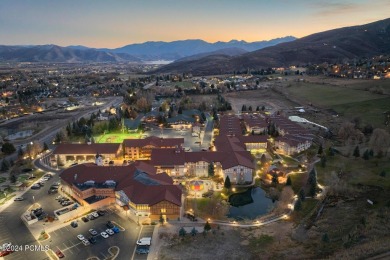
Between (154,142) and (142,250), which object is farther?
(154,142)

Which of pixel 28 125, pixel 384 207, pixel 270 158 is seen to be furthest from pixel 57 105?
pixel 384 207

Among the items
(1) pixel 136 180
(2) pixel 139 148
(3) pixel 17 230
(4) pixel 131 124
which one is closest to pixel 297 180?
(1) pixel 136 180

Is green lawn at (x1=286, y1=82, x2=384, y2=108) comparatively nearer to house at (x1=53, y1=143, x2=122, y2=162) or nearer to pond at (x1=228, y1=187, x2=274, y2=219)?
pond at (x1=228, y1=187, x2=274, y2=219)

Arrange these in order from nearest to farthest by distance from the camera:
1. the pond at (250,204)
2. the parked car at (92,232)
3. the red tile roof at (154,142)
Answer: the parked car at (92,232) < the pond at (250,204) < the red tile roof at (154,142)

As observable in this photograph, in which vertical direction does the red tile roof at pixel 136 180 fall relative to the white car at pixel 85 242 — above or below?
above

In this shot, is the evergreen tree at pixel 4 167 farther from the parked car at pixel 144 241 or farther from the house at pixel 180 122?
the house at pixel 180 122

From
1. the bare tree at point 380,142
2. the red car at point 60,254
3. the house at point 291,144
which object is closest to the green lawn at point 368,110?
the bare tree at point 380,142

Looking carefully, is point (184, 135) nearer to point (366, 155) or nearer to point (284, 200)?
point (284, 200)
